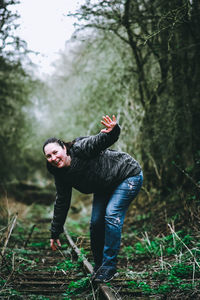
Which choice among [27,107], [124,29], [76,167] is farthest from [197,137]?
[27,107]

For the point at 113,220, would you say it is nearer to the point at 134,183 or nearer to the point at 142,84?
the point at 134,183

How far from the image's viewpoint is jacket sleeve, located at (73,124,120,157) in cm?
Result: 295

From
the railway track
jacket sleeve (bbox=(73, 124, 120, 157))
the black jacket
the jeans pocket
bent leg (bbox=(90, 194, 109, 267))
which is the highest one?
jacket sleeve (bbox=(73, 124, 120, 157))

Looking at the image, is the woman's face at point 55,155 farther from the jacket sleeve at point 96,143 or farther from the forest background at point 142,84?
the forest background at point 142,84

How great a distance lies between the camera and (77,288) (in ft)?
9.61

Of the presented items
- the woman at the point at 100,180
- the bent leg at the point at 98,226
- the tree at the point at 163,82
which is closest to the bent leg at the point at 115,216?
the woman at the point at 100,180

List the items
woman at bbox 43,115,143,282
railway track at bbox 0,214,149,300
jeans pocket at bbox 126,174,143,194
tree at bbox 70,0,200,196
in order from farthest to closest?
tree at bbox 70,0,200,196 → jeans pocket at bbox 126,174,143,194 → woman at bbox 43,115,143,282 → railway track at bbox 0,214,149,300

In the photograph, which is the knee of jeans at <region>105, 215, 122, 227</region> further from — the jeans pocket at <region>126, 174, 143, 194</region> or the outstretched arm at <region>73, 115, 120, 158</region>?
the outstretched arm at <region>73, 115, 120, 158</region>

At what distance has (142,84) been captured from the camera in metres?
7.45

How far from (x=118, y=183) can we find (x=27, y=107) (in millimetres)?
9664

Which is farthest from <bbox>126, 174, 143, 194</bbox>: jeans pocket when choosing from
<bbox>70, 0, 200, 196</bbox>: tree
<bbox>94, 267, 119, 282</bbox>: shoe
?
<bbox>70, 0, 200, 196</bbox>: tree

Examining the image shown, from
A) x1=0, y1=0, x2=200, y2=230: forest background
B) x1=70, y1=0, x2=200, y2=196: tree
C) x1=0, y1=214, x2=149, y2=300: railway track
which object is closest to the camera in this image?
x1=0, y1=214, x2=149, y2=300: railway track

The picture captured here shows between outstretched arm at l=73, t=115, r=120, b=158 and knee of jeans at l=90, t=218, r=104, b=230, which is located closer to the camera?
outstretched arm at l=73, t=115, r=120, b=158

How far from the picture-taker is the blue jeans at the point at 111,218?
310 cm
